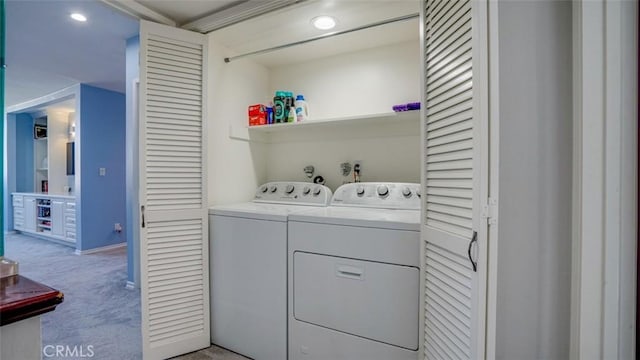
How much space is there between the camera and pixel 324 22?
78.2 inches

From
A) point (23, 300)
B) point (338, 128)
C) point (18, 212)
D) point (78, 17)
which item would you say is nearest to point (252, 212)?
point (338, 128)

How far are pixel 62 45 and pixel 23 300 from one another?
351 cm

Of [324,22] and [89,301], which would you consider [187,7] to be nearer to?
[324,22]

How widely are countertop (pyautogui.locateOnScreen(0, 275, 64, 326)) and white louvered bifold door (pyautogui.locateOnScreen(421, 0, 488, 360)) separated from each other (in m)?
1.11

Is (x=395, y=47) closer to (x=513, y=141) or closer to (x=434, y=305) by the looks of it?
(x=513, y=141)

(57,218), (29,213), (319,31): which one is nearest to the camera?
(319,31)

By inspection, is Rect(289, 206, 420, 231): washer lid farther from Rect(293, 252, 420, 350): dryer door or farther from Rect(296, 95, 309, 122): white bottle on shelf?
Rect(296, 95, 309, 122): white bottle on shelf

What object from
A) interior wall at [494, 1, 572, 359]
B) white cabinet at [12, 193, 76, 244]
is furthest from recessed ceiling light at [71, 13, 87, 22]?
white cabinet at [12, 193, 76, 244]

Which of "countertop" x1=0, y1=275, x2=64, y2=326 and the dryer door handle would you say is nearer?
"countertop" x1=0, y1=275, x2=64, y2=326

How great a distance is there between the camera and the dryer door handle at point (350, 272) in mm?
1591

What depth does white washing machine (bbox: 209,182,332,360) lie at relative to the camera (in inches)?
71.6

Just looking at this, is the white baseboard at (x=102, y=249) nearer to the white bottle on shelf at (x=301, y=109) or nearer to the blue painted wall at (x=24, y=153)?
the blue painted wall at (x=24, y=153)

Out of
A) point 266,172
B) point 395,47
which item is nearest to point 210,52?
point 266,172

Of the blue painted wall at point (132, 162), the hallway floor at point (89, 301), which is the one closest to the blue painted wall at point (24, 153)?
the hallway floor at point (89, 301)
